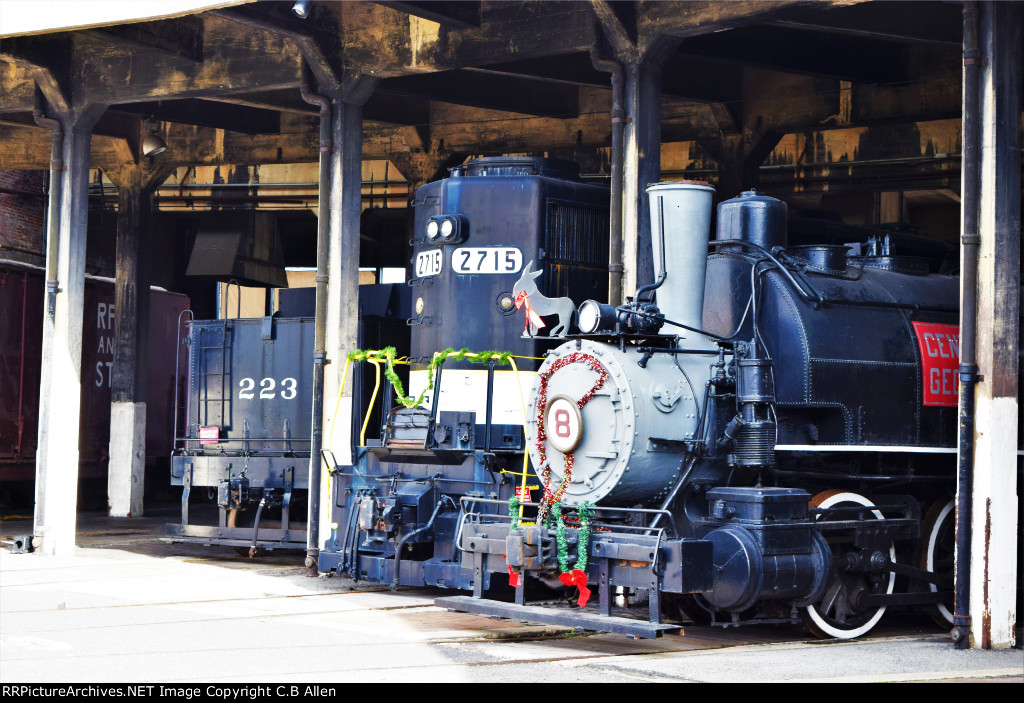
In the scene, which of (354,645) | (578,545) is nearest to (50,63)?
(354,645)

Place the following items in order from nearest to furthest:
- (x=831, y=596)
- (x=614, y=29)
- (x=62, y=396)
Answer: (x=831, y=596)
(x=614, y=29)
(x=62, y=396)

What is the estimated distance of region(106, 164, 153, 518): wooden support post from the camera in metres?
18.9

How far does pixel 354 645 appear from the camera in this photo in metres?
8.22

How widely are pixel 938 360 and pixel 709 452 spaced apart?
7.67 feet

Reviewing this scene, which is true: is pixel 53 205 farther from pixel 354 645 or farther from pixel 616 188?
pixel 354 645

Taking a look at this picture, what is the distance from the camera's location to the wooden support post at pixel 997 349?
345 inches

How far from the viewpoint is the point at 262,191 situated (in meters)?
22.8

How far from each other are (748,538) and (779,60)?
26.0 ft

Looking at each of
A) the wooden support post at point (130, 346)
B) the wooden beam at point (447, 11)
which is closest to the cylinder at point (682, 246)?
the wooden beam at point (447, 11)

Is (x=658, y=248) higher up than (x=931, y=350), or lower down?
higher up

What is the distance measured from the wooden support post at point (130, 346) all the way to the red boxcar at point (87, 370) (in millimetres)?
726

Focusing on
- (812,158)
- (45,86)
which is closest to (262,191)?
(45,86)

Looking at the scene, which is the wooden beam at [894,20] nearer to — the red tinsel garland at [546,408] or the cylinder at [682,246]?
the cylinder at [682,246]
